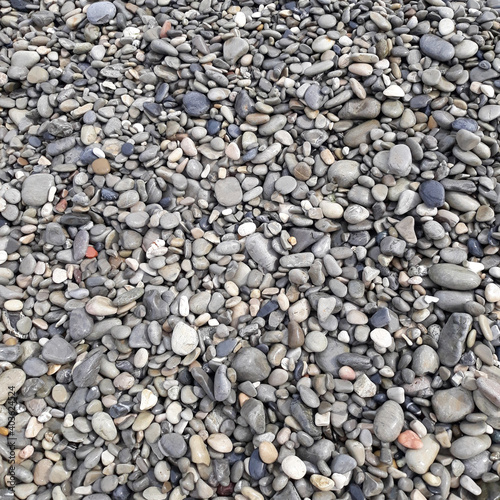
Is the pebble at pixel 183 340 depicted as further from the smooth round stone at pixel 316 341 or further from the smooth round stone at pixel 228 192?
the smooth round stone at pixel 228 192

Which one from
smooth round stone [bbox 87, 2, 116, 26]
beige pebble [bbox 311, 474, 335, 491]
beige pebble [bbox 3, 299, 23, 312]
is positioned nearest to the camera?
beige pebble [bbox 311, 474, 335, 491]

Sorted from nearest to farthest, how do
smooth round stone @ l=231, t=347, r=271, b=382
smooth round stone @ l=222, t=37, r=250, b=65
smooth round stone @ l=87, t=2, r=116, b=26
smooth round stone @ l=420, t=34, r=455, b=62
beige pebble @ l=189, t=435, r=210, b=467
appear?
1. beige pebble @ l=189, t=435, r=210, b=467
2. smooth round stone @ l=231, t=347, r=271, b=382
3. smooth round stone @ l=420, t=34, r=455, b=62
4. smooth round stone @ l=222, t=37, r=250, b=65
5. smooth round stone @ l=87, t=2, r=116, b=26

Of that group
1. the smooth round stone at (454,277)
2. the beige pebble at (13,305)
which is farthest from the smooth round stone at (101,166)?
the smooth round stone at (454,277)

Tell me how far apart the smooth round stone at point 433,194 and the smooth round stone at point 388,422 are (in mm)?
880

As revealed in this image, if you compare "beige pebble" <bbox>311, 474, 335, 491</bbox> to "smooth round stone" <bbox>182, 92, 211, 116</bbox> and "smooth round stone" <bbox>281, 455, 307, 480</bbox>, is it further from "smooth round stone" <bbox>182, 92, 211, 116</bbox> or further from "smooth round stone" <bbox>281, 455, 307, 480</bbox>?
"smooth round stone" <bbox>182, 92, 211, 116</bbox>

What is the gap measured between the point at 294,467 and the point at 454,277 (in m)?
1.01

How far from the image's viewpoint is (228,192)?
88.9 inches

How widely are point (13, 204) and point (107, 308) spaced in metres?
0.77

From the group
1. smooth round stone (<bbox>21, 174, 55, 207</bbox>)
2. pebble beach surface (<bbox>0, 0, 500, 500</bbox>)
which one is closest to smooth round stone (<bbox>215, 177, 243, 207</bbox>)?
pebble beach surface (<bbox>0, 0, 500, 500</bbox>)

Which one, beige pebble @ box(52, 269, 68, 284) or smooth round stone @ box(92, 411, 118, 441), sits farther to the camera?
beige pebble @ box(52, 269, 68, 284)

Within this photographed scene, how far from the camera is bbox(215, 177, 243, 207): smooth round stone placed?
2248 millimetres

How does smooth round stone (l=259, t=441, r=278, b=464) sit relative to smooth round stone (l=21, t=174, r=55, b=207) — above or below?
below

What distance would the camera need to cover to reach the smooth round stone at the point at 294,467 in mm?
1742

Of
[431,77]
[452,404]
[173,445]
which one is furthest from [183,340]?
[431,77]
